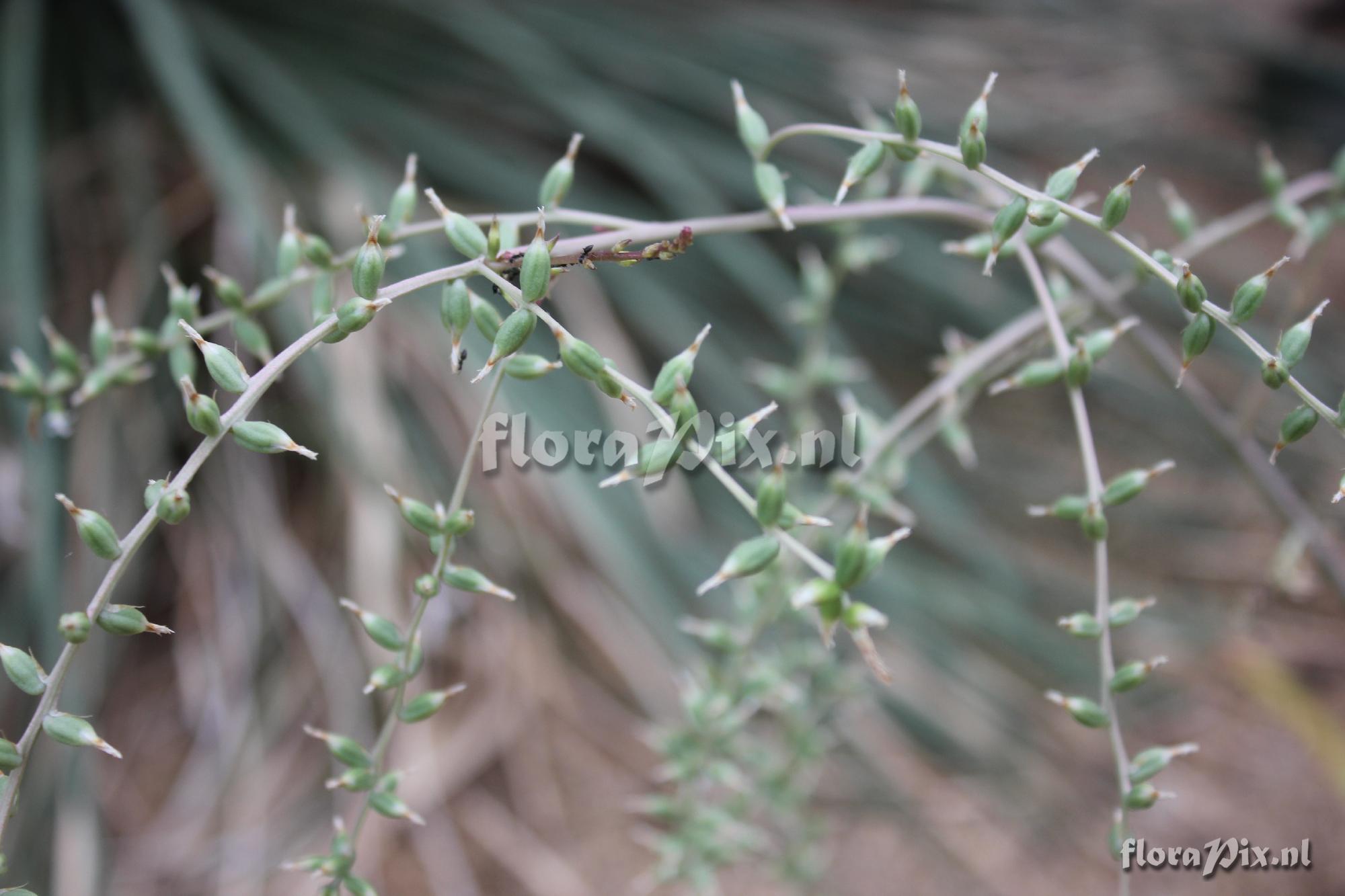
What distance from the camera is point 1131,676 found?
330 mm

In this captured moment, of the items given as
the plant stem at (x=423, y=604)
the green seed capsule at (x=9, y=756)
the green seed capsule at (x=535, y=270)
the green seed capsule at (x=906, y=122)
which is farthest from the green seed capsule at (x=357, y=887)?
the green seed capsule at (x=906, y=122)

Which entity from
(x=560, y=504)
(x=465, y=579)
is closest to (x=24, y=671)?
(x=465, y=579)

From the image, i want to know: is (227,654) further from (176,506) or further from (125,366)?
(176,506)

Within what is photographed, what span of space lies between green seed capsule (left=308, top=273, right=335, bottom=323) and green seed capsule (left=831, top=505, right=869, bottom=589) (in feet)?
0.69

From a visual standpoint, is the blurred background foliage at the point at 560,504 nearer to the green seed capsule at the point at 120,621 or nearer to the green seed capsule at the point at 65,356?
the green seed capsule at the point at 65,356

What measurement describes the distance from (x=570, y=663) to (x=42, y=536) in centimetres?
58

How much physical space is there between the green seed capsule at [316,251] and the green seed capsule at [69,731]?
18 centimetres

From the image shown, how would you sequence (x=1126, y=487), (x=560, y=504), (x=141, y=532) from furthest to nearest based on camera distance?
(x=560, y=504) → (x=1126, y=487) → (x=141, y=532)

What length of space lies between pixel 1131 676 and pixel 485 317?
26 cm

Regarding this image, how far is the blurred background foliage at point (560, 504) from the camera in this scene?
3.02 feet

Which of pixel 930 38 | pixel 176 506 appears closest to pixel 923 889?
pixel 176 506

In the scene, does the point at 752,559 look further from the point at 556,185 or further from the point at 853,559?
the point at 556,185

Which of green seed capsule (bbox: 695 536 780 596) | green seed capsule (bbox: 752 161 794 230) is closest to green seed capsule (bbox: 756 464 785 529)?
green seed capsule (bbox: 695 536 780 596)

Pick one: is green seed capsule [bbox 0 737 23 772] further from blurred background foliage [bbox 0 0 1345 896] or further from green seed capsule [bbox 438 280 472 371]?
blurred background foliage [bbox 0 0 1345 896]
